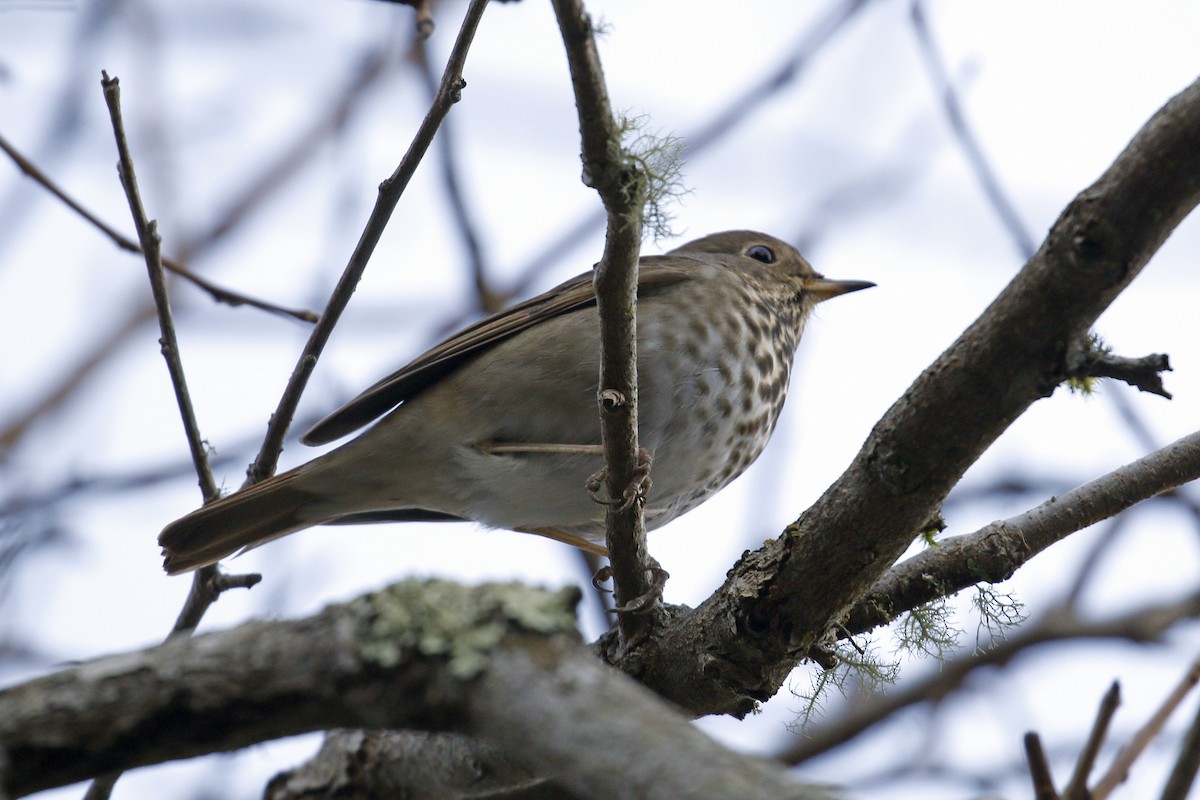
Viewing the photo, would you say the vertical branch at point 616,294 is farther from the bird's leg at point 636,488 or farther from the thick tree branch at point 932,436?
the thick tree branch at point 932,436

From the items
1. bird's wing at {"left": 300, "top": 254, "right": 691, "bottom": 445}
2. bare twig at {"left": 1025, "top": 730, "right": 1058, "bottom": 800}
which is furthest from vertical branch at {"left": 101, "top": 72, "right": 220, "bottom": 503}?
bare twig at {"left": 1025, "top": 730, "right": 1058, "bottom": 800}

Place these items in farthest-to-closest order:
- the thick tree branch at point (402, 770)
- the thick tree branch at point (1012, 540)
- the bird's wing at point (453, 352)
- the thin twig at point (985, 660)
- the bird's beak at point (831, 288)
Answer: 1. the bird's beak at point (831, 288)
2. the thin twig at point (985, 660)
3. the bird's wing at point (453, 352)
4. the thick tree branch at point (1012, 540)
5. the thick tree branch at point (402, 770)

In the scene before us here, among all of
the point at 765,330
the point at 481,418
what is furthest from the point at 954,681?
the point at 481,418

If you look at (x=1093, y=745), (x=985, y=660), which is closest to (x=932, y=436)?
(x=1093, y=745)

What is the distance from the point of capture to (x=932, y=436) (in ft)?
8.73

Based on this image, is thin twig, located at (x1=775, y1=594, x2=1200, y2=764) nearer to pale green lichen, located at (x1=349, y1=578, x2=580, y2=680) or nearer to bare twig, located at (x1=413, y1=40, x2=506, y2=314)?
bare twig, located at (x1=413, y1=40, x2=506, y2=314)

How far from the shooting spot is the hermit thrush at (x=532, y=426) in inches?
186

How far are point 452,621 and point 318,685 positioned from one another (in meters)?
0.24

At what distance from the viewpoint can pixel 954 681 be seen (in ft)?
18.2

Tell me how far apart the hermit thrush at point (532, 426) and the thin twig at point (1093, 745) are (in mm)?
2316

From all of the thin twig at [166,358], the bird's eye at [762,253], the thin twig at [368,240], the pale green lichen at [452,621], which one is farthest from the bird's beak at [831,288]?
the pale green lichen at [452,621]

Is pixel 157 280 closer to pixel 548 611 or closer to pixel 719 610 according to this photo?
pixel 719 610

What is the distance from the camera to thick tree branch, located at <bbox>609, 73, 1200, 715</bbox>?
2.24m

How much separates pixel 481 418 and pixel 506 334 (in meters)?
0.43
